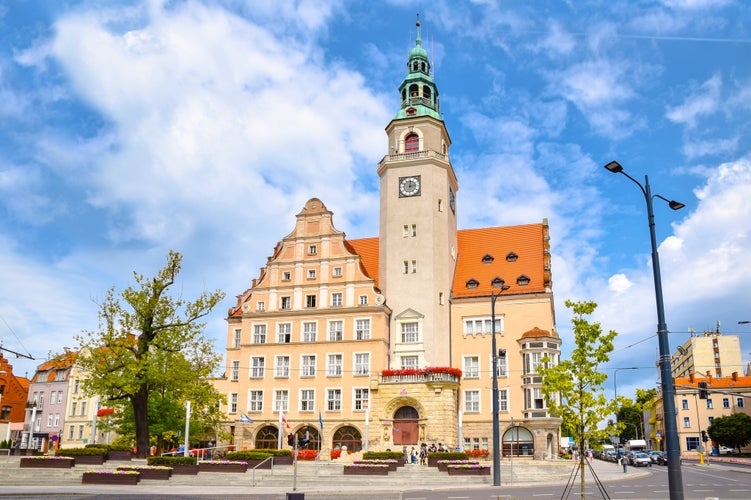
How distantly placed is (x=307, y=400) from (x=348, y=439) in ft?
16.0

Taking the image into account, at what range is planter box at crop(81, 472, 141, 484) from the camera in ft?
106

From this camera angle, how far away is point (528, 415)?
175ft

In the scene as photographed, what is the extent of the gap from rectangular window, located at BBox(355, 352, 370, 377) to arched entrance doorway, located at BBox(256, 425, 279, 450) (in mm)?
8819

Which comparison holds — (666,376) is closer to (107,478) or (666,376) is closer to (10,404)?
(107,478)

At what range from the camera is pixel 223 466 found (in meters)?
37.1

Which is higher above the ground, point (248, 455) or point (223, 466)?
point (248, 455)

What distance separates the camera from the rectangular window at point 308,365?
5681cm

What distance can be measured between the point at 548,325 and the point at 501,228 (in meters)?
13.0

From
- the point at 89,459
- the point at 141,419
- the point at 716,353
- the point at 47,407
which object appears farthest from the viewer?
the point at 716,353

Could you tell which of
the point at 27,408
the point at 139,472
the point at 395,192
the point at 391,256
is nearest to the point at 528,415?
the point at 391,256

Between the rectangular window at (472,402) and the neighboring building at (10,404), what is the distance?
59.4 m

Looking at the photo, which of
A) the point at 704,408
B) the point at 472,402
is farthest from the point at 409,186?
the point at 704,408

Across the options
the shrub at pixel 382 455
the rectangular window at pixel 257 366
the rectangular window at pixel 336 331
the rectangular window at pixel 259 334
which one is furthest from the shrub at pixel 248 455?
the rectangular window at pixel 259 334

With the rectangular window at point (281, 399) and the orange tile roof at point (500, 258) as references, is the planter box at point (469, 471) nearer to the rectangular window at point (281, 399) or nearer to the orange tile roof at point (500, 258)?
the orange tile roof at point (500, 258)
